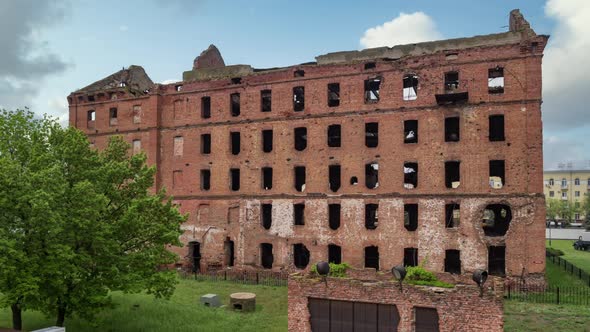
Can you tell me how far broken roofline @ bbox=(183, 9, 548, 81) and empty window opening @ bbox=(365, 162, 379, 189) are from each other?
281 inches

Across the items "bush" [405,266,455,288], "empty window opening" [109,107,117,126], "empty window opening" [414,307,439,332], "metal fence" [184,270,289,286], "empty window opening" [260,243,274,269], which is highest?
"empty window opening" [109,107,117,126]

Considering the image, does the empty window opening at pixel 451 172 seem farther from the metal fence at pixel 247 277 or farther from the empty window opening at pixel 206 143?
the empty window opening at pixel 206 143

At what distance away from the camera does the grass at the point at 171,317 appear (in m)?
19.0

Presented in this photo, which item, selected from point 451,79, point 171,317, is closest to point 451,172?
point 451,79

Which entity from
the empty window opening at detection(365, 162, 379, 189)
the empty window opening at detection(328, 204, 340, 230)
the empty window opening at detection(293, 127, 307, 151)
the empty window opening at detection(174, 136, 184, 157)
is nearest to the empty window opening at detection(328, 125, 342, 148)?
the empty window opening at detection(293, 127, 307, 151)

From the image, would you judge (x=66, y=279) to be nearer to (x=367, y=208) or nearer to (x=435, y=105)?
(x=367, y=208)

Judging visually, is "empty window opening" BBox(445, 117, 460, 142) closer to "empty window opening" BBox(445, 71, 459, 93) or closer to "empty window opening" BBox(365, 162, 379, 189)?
"empty window opening" BBox(445, 71, 459, 93)

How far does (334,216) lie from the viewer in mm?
30891

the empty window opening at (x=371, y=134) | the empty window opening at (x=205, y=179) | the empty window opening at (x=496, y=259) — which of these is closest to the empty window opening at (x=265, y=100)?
the empty window opening at (x=205, y=179)

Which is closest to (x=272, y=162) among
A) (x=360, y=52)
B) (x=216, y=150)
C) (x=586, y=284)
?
(x=216, y=150)

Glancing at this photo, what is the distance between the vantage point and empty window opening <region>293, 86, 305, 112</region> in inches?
1246

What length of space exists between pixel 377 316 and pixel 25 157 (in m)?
13.9

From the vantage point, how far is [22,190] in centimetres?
1489

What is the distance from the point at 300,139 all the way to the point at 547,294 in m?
17.9
